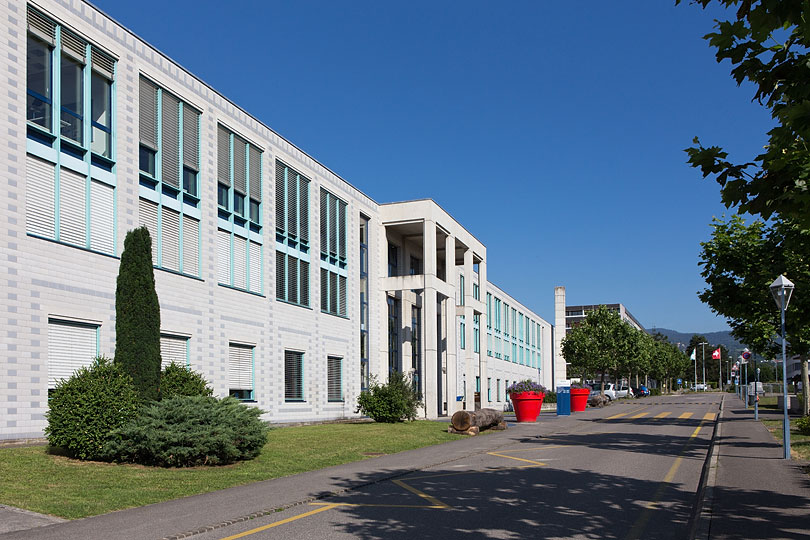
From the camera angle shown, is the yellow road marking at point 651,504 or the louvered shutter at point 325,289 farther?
the louvered shutter at point 325,289

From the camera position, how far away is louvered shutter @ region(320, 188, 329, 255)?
3488 cm

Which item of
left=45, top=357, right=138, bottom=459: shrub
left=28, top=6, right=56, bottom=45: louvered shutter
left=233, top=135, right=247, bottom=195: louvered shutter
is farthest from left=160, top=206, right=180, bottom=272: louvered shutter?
left=45, top=357, right=138, bottom=459: shrub

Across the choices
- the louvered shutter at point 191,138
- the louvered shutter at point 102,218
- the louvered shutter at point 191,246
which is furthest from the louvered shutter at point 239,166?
the louvered shutter at point 102,218

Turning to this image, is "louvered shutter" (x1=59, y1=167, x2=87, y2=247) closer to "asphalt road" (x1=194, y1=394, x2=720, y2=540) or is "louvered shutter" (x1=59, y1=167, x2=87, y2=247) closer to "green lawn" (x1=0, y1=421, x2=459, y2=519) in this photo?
"green lawn" (x1=0, y1=421, x2=459, y2=519)

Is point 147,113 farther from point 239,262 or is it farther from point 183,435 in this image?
point 183,435

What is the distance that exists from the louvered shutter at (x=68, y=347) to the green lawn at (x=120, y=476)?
2.44m

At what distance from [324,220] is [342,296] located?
3919 mm

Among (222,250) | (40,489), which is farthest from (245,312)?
(40,489)

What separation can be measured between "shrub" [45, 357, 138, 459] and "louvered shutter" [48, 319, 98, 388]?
255 centimetres

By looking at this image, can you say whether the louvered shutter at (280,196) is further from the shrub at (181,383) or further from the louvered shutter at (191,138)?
the shrub at (181,383)

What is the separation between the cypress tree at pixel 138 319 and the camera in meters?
17.0

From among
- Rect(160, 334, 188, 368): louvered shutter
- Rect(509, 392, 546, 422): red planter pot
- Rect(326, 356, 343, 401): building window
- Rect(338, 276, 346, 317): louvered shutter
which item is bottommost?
Rect(509, 392, 546, 422): red planter pot

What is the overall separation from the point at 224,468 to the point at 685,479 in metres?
8.62

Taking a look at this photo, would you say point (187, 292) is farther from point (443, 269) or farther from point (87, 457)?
point (443, 269)
